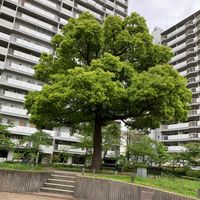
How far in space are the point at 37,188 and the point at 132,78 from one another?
7203mm

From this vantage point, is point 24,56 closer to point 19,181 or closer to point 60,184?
point 60,184

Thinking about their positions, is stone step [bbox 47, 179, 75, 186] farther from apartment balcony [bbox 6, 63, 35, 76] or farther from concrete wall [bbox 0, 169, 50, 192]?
apartment balcony [bbox 6, 63, 35, 76]

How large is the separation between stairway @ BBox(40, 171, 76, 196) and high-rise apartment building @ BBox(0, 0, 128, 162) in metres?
21.9

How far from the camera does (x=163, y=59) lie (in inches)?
647

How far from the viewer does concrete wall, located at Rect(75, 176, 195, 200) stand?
7863 millimetres

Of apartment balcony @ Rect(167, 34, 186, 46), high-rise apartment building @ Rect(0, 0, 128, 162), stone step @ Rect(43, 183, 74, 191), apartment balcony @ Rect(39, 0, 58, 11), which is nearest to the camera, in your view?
stone step @ Rect(43, 183, 74, 191)

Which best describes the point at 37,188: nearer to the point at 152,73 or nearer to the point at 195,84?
the point at 152,73

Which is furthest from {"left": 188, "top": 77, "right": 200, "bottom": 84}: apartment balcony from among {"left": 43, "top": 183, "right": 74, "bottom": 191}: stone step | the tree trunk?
{"left": 43, "top": 183, "right": 74, "bottom": 191}: stone step

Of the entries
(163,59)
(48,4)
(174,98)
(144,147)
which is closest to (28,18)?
(48,4)

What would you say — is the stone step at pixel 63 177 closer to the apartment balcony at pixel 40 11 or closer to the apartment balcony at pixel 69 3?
the apartment balcony at pixel 40 11

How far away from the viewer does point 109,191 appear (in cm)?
947

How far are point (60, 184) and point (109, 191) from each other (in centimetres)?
275

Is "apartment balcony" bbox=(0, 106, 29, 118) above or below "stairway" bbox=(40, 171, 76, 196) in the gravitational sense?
above

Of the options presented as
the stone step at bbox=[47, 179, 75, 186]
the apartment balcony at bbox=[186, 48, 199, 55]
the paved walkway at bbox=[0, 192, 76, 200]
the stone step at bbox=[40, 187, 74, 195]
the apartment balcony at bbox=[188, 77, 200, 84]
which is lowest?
the paved walkway at bbox=[0, 192, 76, 200]
